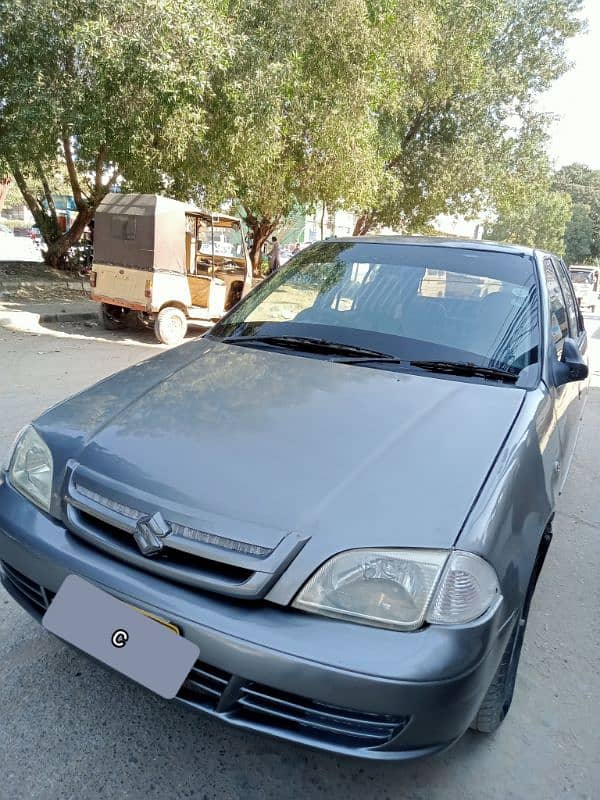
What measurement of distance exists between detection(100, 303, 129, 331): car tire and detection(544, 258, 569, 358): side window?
7813 mm

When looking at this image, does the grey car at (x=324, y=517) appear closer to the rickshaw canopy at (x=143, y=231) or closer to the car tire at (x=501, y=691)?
the car tire at (x=501, y=691)

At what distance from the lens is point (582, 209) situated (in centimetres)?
5572

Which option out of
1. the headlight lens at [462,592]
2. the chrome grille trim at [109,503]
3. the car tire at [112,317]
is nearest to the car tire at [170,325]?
the car tire at [112,317]

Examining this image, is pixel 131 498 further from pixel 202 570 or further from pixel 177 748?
pixel 177 748

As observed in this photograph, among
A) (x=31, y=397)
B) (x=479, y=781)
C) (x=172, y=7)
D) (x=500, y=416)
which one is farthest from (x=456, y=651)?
(x=172, y=7)

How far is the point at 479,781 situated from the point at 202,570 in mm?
1123

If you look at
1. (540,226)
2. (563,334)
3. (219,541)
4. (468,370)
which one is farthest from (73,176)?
(540,226)

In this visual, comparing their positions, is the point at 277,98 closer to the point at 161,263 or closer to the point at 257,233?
the point at 161,263

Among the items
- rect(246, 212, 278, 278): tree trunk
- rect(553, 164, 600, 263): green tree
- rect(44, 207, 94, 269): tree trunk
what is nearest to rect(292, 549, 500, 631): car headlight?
rect(246, 212, 278, 278): tree trunk

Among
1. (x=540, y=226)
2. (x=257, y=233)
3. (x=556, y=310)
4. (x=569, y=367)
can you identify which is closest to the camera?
(x=569, y=367)

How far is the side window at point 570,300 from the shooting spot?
11.5 ft

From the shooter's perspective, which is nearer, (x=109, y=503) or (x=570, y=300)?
(x=109, y=503)

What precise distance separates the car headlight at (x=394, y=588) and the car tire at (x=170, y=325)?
7.84 meters

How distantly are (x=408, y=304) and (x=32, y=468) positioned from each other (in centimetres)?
170
